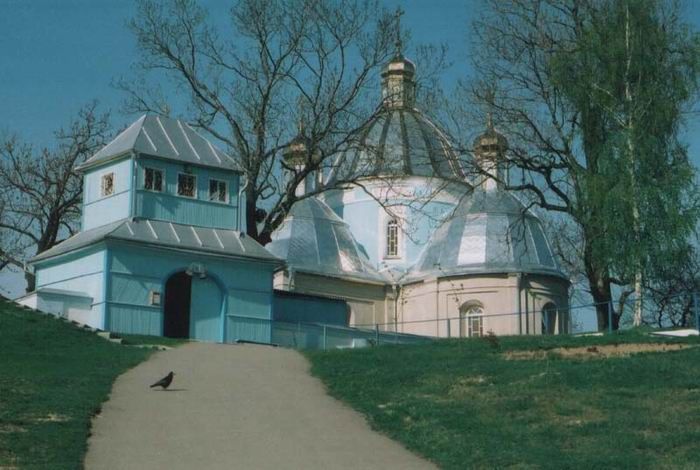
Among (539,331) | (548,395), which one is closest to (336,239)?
(539,331)

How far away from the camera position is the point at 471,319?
40.0 meters

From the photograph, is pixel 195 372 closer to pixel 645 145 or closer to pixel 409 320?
pixel 645 145

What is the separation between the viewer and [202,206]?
31.4m

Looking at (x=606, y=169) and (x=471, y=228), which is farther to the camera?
(x=471, y=228)

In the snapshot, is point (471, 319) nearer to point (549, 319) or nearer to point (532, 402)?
point (549, 319)

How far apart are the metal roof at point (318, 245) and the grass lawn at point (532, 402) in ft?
64.7

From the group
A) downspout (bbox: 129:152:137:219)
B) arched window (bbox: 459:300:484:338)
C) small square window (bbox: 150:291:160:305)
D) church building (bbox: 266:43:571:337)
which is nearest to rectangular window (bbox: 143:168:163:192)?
downspout (bbox: 129:152:137:219)

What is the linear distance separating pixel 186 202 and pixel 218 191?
3.35ft

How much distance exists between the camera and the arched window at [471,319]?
39656 mm

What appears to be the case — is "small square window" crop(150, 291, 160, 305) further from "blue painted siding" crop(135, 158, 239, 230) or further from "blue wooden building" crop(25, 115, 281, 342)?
"blue painted siding" crop(135, 158, 239, 230)

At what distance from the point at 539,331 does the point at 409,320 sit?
482cm

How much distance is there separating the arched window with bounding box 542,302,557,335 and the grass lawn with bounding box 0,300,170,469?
1853 centimetres

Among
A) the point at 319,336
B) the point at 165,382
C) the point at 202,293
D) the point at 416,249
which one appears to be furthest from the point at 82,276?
the point at 416,249

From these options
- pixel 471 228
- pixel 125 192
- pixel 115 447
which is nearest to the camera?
pixel 115 447
